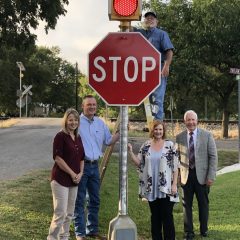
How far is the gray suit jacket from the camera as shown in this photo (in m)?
7.48

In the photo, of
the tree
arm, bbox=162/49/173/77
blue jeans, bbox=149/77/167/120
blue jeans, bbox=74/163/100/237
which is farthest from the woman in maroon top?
the tree

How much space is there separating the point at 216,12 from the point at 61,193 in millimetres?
24892

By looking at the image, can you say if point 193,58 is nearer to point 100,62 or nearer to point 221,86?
point 221,86

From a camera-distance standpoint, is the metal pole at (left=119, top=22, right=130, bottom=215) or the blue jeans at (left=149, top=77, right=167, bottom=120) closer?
the metal pole at (left=119, top=22, right=130, bottom=215)

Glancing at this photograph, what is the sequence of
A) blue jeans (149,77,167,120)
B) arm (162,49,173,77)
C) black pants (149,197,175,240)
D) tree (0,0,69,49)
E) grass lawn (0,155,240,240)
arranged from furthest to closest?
tree (0,0,69,49)
grass lawn (0,155,240,240)
blue jeans (149,77,167,120)
arm (162,49,173,77)
black pants (149,197,175,240)

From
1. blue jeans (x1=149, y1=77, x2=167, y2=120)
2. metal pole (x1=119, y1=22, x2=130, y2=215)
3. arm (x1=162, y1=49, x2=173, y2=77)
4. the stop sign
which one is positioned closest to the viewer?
the stop sign

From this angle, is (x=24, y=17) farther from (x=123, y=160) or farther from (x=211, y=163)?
(x=123, y=160)

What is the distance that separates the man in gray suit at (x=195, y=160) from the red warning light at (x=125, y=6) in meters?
2.74

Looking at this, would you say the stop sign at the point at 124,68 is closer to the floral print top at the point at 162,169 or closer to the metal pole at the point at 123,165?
the metal pole at the point at 123,165

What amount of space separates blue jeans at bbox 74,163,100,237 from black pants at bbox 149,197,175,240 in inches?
35.4

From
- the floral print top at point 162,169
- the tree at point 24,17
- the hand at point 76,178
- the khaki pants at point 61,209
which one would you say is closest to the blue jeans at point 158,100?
the floral print top at point 162,169

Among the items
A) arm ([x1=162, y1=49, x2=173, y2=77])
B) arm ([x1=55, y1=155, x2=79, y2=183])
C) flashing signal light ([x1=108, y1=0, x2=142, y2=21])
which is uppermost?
flashing signal light ([x1=108, y1=0, x2=142, y2=21])

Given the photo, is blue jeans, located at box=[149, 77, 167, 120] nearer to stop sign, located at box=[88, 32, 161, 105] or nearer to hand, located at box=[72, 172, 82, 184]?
hand, located at box=[72, 172, 82, 184]

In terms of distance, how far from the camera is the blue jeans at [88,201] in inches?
276
